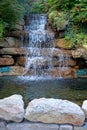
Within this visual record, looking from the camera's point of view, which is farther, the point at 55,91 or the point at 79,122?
the point at 55,91

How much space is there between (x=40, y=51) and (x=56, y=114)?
6589 mm

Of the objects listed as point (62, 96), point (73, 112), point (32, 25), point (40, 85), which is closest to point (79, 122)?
point (73, 112)

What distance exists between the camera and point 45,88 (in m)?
7.36

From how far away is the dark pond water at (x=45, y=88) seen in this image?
259 inches

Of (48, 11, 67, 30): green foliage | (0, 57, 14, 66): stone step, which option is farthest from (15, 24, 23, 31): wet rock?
(0, 57, 14, 66): stone step

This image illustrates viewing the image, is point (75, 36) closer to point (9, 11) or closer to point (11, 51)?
point (11, 51)

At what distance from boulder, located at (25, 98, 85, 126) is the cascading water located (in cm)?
597

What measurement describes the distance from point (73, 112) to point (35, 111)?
1.53ft

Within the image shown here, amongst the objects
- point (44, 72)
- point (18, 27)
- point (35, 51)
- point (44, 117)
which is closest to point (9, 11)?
point (18, 27)

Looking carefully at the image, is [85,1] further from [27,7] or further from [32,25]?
[27,7]

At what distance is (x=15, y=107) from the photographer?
11.2ft

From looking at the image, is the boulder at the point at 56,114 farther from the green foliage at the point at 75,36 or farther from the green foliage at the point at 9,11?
the green foliage at the point at 9,11

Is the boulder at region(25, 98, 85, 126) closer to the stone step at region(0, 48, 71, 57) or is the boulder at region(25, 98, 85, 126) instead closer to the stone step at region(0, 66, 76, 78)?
the stone step at region(0, 66, 76, 78)

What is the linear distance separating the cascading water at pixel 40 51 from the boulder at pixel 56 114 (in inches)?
235
